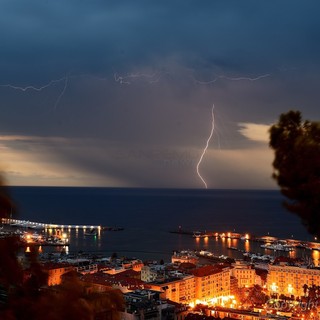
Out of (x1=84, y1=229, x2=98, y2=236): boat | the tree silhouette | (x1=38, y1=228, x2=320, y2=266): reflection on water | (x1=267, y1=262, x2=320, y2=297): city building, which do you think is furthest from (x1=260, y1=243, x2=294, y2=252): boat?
the tree silhouette

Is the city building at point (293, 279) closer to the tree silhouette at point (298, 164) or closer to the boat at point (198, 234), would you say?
the tree silhouette at point (298, 164)

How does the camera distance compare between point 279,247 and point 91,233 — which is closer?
point 279,247

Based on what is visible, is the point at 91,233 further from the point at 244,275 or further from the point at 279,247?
the point at 244,275

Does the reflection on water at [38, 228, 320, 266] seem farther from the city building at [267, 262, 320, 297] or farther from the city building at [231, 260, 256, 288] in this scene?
the city building at [267, 262, 320, 297]

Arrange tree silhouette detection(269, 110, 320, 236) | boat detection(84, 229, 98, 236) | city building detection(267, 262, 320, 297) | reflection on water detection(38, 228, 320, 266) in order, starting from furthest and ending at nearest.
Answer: boat detection(84, 229, 98, 236), reflection on water detection(38, 228, 320, 266), city building detection(267, 262, 320, 297), tree silhouette detection(269, 110, 320, 236)

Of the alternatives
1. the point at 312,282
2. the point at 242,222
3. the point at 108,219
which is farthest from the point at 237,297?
the point at 108,219

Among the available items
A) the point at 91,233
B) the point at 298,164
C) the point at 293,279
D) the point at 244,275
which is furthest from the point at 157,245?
the point at 298,164

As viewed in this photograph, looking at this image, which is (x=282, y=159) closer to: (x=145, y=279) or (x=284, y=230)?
(x=145, y=279)

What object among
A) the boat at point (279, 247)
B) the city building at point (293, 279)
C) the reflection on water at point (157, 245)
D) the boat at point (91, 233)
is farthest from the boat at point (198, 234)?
the city building at point (293, 279)
